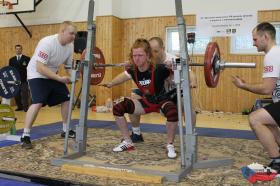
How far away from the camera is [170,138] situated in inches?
124

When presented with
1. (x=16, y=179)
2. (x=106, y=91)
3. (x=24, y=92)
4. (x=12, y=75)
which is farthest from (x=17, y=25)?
(x=16, y=179)

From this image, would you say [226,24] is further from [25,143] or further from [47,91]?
[25,143]

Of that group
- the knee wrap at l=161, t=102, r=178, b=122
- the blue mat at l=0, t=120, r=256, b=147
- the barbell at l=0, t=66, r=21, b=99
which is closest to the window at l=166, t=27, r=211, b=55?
the blue mat at l=0, t=120, r=256, b=147

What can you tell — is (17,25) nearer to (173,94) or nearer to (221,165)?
(173,94)

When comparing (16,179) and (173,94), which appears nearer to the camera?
(16,179)

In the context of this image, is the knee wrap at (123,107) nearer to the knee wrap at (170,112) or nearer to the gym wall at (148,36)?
the knee wrap at (170,112)

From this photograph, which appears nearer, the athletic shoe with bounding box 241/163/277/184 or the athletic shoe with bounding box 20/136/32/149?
the athletic shoe with bounding box 241/163/277/184

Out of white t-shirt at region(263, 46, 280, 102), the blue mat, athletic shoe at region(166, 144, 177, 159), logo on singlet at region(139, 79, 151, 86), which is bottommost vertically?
the blue mat

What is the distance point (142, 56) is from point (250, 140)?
181 cm

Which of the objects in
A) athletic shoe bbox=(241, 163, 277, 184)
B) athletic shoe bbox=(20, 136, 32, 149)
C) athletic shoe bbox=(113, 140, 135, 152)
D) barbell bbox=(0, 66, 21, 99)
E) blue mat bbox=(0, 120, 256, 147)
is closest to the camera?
athletic shoe bbox=(241, 163, 277, 184)

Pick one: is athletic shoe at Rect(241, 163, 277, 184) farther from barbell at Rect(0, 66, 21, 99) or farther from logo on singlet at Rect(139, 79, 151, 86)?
barbell at Rect(0, 66, 21, 99)

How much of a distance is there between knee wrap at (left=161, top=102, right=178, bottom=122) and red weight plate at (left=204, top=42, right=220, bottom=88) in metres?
0.46

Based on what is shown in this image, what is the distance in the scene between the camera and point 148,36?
843cm

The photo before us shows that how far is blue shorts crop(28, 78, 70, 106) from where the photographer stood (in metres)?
3.65
